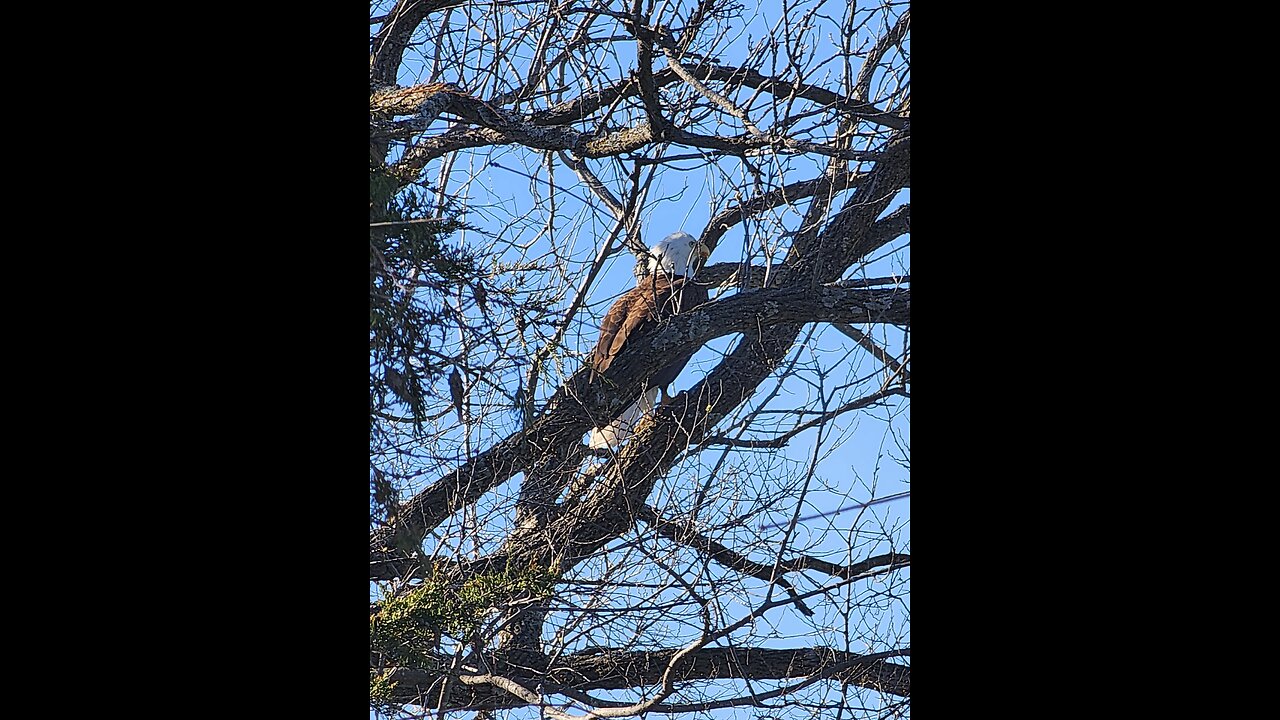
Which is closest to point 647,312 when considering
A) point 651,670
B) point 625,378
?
point 625,378

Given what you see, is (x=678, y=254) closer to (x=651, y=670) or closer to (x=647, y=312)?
(x=647, y=312)

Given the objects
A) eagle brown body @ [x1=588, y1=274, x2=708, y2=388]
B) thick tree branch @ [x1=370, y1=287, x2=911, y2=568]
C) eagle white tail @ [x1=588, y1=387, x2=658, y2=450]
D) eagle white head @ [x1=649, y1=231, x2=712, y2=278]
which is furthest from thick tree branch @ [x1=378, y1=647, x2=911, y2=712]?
eagle white head @ [x1=649, y1=231, x2=712, y2=278]

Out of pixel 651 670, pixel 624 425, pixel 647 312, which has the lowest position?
pixel 651 670

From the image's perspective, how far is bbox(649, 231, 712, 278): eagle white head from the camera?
1866mm

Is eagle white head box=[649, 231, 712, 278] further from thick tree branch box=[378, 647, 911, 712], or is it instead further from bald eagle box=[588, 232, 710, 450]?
thick tree branch box=[378, 647, 911, 712]

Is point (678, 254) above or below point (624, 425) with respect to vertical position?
above

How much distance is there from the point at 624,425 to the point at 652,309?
0.19 m

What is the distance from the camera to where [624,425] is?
1.88m

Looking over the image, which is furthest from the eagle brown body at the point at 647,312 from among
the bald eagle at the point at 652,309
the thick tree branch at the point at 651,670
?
the thick tree branch at the point at 651,670

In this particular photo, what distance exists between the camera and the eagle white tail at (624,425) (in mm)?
1859
